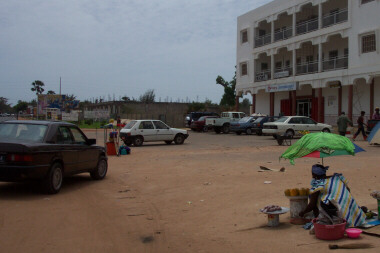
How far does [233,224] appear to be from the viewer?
637 centimetres

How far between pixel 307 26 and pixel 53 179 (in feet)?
101

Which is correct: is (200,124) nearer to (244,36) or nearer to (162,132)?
(162,132)

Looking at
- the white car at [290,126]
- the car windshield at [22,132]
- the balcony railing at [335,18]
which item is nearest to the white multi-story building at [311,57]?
the balcony railing at [335,18]

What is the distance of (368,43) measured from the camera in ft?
95.3

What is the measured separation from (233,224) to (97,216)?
7.71 feet

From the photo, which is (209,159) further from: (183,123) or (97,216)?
(183,123)

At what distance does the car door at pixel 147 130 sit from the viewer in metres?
21.9

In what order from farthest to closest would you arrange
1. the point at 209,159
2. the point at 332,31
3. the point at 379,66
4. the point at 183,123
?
the point at 183,123 → the point at 332,31 → the point at 379,66 → the point at 209,159

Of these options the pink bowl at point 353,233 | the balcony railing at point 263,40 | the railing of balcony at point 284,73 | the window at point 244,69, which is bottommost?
the pink bowl at point 353,233

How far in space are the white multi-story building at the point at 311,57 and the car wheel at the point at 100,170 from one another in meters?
23.4

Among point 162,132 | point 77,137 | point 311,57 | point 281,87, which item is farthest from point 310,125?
point 77,137

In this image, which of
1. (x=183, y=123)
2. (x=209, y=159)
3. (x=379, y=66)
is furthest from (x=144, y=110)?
(x=209, y=159)

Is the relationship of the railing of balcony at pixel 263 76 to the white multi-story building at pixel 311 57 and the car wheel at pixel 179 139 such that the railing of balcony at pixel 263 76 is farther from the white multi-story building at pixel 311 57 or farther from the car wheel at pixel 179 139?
the car wheel at pixel 179 139

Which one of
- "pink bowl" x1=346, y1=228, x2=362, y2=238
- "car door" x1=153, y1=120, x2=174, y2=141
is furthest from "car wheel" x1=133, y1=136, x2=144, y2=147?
"pink bowl" x1=346, y1=228, x2=362, y2=238
